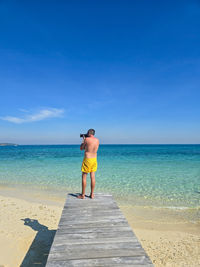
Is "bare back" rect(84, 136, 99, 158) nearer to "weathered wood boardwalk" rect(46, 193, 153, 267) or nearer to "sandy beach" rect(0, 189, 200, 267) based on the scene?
"weathered wood boardwalk" rect(46, 193, 153, 267)

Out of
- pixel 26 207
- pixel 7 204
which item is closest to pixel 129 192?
pixel 26 207

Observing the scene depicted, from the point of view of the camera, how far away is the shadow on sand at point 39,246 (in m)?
3.92

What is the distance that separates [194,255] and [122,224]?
2.46 meters

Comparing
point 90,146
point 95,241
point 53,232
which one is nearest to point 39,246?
point 53,232

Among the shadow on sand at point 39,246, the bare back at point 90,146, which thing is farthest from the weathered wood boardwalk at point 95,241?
the bare back at point 90,146

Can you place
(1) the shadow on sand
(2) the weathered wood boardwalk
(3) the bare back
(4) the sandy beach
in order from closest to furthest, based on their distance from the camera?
(2) the weathered wood boardwalk → (1) the shadow on sand → (4) the sandy beach → (3) the bare back

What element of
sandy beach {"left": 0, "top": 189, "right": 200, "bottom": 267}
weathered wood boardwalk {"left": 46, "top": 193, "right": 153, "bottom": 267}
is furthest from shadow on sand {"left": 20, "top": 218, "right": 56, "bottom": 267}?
weathered wood boardwalk {"left": 46, "top": 193, "right": 153, "bottom": 267}

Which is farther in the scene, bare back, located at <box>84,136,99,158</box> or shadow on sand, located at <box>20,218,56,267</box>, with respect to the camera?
bare back, located at <box>84,136,99,158</box>

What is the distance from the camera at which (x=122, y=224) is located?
3.32 metres

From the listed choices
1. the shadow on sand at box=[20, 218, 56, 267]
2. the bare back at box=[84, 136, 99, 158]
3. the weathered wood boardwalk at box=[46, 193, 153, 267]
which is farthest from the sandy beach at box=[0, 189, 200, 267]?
the bare back at box=[84, 136, 99, 158]

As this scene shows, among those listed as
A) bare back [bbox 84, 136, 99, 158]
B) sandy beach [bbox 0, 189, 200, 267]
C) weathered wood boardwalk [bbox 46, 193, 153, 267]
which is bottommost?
sandy beach [bbox 0, 189, 200, 267]

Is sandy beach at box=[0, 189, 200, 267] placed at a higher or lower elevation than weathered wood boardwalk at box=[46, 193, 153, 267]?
lower

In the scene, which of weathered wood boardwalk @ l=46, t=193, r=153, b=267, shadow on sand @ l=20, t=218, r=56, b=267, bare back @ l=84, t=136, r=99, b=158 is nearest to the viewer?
weathered wood boardwalk @ l=46, t=193, r=153, b=267

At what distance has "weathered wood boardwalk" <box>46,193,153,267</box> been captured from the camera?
7.47 ft
